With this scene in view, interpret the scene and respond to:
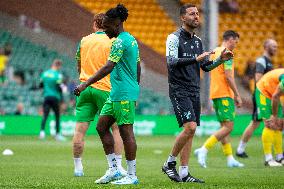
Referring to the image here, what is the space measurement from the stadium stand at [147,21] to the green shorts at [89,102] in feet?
77.1

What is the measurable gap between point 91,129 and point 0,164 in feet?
43.4

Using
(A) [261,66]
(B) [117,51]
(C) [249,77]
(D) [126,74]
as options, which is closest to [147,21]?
(C) [249,77]

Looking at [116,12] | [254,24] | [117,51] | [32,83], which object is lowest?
[32,83]

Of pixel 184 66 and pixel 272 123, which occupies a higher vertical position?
pixel 184 66

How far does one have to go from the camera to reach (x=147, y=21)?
124ft

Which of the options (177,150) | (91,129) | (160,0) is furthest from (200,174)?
(160,0)

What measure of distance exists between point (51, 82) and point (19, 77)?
695cm

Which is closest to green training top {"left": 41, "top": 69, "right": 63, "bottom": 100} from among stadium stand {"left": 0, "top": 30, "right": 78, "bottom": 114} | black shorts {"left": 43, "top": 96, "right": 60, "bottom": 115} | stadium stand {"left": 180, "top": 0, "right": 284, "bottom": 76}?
black shorts {"left": 43, "top": 96, "right": 60, "bottom": 115}

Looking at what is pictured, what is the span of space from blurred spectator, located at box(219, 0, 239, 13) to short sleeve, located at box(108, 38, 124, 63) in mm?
27902

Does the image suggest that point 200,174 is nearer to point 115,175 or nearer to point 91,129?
point 115,175

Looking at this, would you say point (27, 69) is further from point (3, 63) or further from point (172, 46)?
point (172, 46)

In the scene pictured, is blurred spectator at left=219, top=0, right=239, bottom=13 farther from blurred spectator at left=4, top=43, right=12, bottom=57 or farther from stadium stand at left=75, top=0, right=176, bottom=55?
blurred spectator at left=4, top=43, right=12, bottom=57

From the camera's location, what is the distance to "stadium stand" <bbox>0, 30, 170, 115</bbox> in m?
31.0

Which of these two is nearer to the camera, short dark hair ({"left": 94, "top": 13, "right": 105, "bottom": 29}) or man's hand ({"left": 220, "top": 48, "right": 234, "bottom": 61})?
man's hand ({"left": 220, "top": 48, "right": 234, "bottom": 61})
